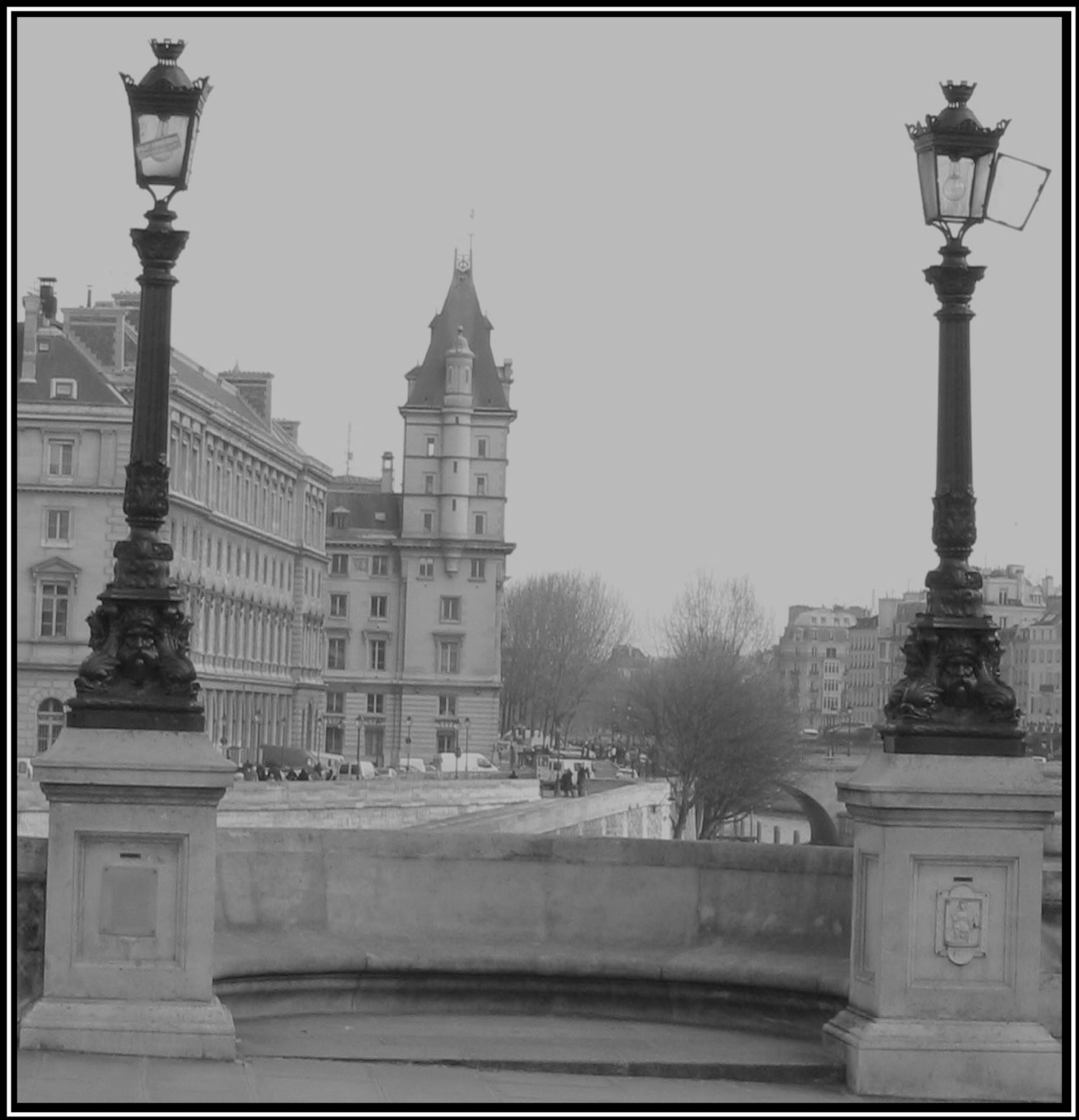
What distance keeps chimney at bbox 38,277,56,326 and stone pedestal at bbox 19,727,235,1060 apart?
80.9 meters

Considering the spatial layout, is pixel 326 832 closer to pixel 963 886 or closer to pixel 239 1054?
pixel 239 1054

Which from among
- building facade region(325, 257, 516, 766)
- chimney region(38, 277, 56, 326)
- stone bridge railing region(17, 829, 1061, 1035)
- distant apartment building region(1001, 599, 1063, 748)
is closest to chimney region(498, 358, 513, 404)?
building facade region(325, 257, 516, 766)

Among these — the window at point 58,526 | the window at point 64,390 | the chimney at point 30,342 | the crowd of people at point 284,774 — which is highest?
the chimney at point 30,342

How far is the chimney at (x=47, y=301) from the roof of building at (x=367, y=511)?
196 ft

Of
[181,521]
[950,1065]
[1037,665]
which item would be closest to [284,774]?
[181,521]

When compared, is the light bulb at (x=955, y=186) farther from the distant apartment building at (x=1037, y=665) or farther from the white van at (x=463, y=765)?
the distant apartment building at (x=1037, y=665)

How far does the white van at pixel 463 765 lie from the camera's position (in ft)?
355

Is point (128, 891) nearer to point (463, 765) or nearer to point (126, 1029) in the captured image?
point (126, 1029)

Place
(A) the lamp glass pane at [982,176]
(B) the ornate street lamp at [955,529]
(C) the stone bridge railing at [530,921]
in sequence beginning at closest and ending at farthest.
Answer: (B) the ornate street lamp at [955,529], (A) the lamp glass pane at [982,176], (C) the stone bridge railing at [530,921]

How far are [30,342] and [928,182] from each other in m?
80.0

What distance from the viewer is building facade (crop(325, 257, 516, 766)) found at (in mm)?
142250

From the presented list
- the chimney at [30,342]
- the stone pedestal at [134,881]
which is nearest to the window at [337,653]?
the chimney at [30,342]

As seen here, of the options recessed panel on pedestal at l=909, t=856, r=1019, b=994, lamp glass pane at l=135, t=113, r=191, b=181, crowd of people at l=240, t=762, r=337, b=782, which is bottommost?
crowd of people at l=240, t=762, r=337, b=782

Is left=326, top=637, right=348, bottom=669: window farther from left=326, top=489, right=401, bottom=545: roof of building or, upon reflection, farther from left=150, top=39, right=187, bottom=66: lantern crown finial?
left=150, top=39, right=187, bottom=66: lantern crown finial
